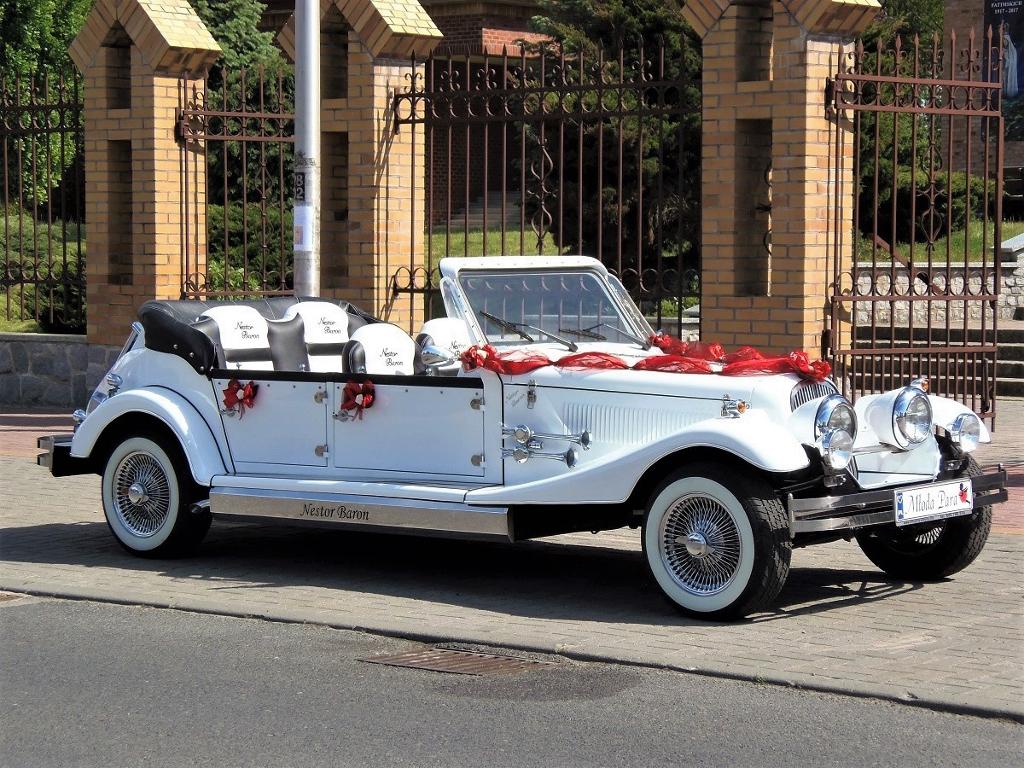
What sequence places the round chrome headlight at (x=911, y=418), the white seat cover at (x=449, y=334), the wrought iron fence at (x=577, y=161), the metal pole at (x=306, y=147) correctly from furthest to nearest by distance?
1. the wrought iron fence at (x=577, y=161)
2. the metal pole at (x=306, y=147)
3. the white seat cover at (x=449, y=334)
4. the round chrome headlight at (x=911, y=418)

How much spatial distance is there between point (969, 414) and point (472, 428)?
2392 millimetres

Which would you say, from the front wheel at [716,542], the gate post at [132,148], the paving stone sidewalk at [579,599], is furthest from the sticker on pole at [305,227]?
the front wheel at [716,542]

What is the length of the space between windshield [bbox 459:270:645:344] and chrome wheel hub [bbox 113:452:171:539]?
198 centimetres

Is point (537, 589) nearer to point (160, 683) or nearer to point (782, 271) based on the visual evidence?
point (160, 683)

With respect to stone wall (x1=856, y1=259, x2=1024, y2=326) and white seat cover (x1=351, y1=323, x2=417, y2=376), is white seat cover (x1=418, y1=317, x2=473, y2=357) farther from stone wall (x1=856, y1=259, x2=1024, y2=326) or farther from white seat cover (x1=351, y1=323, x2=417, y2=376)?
stone wall (x1=856, y1=259, x2=1024, y2=326)

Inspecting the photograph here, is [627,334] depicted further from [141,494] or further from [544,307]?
[141,494]

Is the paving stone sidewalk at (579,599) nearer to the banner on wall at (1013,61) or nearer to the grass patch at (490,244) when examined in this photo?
the grass patch at (490,244)

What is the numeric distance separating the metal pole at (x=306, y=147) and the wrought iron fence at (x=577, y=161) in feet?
3.97

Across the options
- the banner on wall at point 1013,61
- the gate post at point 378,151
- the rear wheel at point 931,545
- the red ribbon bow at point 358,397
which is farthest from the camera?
the banner on wall at point 1013,61

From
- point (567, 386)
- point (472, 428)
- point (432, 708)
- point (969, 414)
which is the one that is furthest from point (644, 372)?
point (432, 708)

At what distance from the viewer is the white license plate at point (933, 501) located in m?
7.11

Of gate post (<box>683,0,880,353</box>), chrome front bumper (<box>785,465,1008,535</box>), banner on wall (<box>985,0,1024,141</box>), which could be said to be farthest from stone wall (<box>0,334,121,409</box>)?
banner on wall (<box>985,0,1024,141</box>)

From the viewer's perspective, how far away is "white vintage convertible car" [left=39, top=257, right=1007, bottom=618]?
23.0ft

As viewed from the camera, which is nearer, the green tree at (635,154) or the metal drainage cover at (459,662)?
the metal drainage cover at (459,662)
